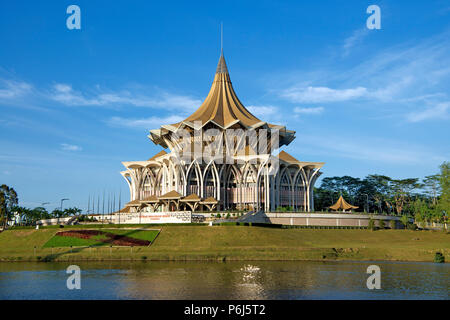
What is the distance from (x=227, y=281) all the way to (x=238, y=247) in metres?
16.3

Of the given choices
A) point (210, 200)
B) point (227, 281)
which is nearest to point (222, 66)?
point (210, 200)

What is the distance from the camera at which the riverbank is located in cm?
3922

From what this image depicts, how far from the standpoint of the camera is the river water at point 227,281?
22062 mm

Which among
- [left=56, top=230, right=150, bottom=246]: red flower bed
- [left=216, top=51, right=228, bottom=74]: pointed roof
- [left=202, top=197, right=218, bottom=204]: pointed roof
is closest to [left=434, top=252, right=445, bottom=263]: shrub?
[left=56, top=230, right=150, bottom=246]: red flower bed

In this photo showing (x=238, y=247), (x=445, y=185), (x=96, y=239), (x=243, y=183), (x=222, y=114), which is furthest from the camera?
(x=222, y=114)

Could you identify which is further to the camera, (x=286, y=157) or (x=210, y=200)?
(x=286, y=157)

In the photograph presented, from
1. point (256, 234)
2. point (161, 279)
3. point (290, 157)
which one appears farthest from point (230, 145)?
point (161, 279)

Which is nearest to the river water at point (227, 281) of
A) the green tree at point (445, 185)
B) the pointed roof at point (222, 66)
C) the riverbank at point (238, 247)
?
the riverbank at point (238, 247)

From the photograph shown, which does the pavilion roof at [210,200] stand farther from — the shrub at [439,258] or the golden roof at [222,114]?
the shrub at [439,258]

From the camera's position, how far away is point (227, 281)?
2598 cm

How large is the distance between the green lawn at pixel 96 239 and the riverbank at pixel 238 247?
988 mm

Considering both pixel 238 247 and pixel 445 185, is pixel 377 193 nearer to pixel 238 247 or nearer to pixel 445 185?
pixel 445 185
